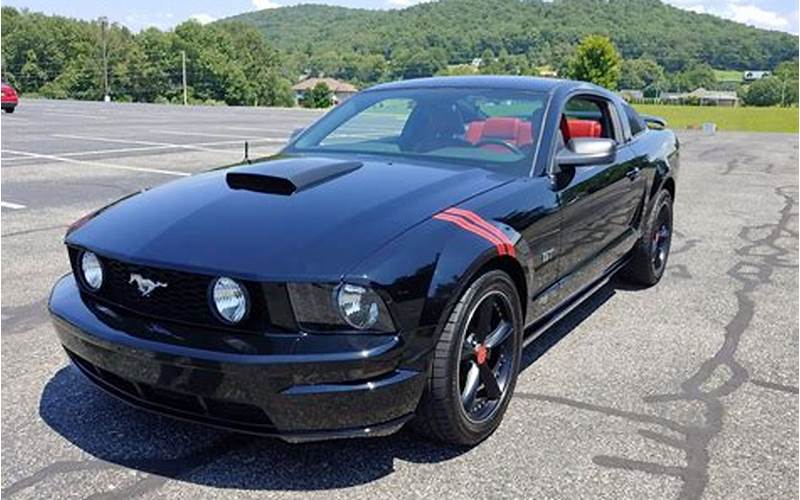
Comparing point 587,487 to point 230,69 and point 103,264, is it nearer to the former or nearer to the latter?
point 103,264

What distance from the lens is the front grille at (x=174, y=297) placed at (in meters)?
2.43

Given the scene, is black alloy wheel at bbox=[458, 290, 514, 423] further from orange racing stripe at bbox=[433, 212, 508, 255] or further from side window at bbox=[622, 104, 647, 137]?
side window at bbox=[622, 104, 647, 137]

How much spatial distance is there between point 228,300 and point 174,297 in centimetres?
23

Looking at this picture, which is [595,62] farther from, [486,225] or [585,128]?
[486,225]

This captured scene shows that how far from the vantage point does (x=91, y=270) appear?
282cm

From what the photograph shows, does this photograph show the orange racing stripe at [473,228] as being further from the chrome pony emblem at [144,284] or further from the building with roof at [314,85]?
the building with roof at [314,85]

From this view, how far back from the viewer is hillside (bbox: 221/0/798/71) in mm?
73000

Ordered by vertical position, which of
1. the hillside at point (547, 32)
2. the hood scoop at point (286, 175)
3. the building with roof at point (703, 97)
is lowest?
the hood scoop at point (286, 175)

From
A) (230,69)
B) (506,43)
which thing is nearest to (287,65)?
(230,69)

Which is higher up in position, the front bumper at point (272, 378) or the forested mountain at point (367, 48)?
the forested mountain at point (367, 48)

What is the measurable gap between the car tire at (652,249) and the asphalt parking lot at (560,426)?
0.14 meters

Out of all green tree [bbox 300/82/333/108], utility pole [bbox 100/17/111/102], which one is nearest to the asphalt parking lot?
green tree [bbox 300/82/333/108]

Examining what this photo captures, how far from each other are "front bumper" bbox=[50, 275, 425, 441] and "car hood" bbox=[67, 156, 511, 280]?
0.76 feet

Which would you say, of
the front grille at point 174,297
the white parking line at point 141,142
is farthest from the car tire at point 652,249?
the white parking line at point 141,142
